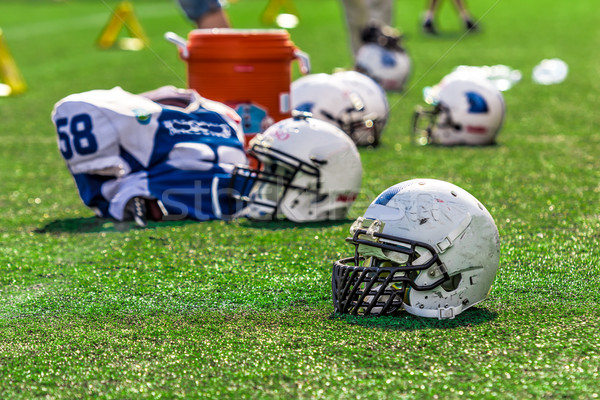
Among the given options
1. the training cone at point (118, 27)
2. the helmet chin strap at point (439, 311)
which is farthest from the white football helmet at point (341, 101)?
the training cone at point (118, 27)

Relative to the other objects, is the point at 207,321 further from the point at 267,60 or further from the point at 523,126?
the point at 523,126

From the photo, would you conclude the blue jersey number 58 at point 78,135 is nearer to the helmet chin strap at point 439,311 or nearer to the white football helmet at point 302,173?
the white football helmet at point 302,173

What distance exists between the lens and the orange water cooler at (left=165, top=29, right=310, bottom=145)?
5668 mm

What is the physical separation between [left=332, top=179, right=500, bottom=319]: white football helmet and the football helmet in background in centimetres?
642

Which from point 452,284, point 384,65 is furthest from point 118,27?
point 452,284

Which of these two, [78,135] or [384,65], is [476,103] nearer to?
[384,65]

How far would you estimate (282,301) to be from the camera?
3.38m

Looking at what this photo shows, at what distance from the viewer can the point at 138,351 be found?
2.87 m

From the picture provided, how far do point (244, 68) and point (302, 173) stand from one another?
4.69 ft

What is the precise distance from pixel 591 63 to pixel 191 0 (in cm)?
686

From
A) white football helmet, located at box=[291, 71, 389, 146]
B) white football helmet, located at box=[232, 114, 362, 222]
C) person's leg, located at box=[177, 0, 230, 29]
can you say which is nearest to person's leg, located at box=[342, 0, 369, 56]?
person's leg, located at box=[177, 0, 230, 29]

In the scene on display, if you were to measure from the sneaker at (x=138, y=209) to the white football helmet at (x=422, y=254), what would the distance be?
1.74 meters

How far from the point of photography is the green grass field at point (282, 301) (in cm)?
260

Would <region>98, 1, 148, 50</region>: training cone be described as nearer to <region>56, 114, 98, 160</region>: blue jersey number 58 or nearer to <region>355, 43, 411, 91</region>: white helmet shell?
<region>355, 43, 411, 91</region>: white helmet shell
